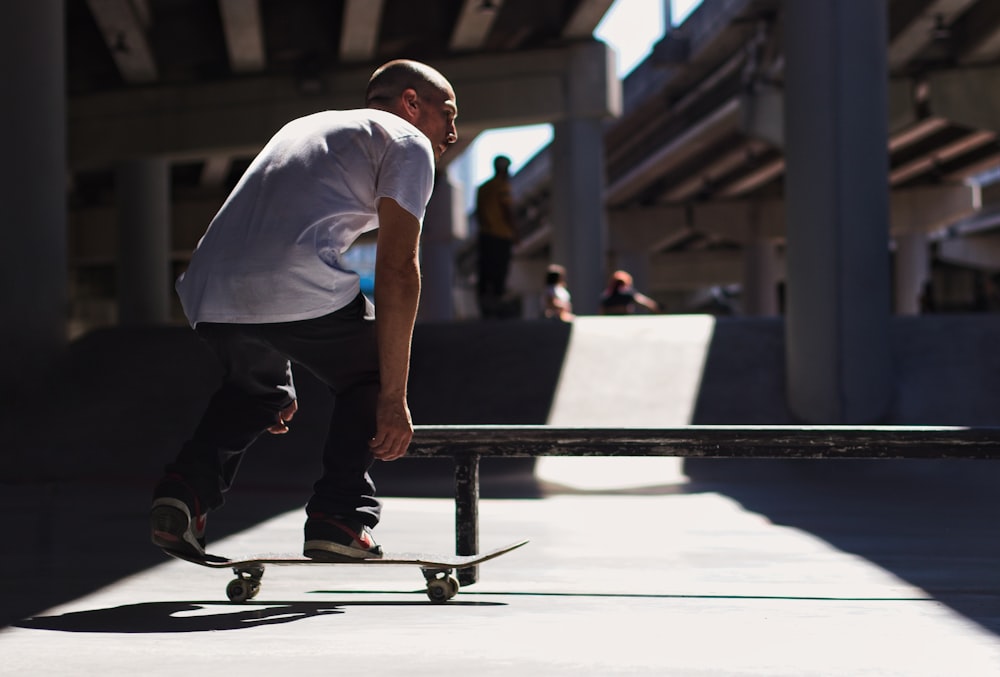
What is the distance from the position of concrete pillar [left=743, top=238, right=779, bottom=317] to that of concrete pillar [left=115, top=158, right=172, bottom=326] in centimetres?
2689

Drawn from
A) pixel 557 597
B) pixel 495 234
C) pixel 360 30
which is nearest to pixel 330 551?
pixel 557 597

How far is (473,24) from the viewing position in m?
23.4

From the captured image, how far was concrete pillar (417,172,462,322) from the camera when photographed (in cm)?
3841

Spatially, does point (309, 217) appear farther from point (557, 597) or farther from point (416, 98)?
point (557, 597)

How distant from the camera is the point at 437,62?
2480 cm

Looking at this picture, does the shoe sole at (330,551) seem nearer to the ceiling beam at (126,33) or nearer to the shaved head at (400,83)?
the shaved head at (400,83)

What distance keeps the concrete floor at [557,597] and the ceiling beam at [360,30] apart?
15468 millimetres

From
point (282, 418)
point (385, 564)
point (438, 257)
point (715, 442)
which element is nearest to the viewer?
point (385, 564)

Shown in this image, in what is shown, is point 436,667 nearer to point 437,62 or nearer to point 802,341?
point 802,341

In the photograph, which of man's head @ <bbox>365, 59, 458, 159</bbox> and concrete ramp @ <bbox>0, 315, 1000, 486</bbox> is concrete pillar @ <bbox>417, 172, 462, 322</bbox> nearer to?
concrete ramp @ <bbox>0, 315, 1000, 486</bbox>

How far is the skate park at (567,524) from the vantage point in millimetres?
3475

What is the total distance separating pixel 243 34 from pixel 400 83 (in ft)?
65.0

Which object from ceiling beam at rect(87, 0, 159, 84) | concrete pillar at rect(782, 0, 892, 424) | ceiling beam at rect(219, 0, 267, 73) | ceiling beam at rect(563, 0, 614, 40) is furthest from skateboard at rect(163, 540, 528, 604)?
ceiling beam at rect(563, 0, 614, 40)

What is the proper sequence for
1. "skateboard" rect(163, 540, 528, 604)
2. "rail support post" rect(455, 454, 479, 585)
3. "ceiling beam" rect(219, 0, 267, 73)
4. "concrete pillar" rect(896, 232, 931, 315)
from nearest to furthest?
"skateboard" rect(163, 540, 528, 604) → "rail support post" rect(455, 454, 479, 585) → "ceiling beam" rect(219, 0, 267, 73) → "concrete pillar" rect(896, 232, 931, 315)
